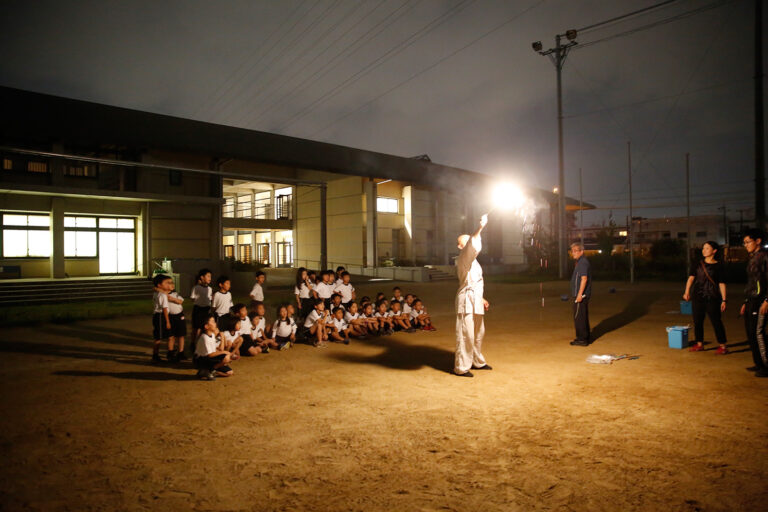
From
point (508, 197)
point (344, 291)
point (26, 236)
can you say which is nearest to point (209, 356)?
point (344, 291)

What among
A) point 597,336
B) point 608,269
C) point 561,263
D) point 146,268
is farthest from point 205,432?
point 608,269

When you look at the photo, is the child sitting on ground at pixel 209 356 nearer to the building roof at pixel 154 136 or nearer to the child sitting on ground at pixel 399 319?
the child sitting on ground at pixel 399 319

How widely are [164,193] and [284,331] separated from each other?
57.7 feet

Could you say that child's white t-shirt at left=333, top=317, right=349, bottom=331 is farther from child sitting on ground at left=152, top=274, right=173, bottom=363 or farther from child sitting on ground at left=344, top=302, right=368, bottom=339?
child sitting on ground at left=152, top=274, right=173, bottom=363

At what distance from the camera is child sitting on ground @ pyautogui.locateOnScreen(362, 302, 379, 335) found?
10.5 meters

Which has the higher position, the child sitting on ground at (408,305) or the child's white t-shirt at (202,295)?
the child's white t-shirt at (202,295)

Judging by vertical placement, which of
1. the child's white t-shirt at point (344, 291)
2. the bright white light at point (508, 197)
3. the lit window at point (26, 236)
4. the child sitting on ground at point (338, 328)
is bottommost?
the child sitting on ground at point (338, 328)

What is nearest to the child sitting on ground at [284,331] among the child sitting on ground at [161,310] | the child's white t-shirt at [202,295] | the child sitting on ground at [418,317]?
the child's white t-shirt at [202,295]

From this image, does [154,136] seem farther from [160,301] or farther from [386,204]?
[160,301]

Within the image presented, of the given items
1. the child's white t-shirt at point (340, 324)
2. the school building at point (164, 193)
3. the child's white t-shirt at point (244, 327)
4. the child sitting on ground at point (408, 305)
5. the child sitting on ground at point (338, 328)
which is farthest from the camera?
the school building at point (164, 193)

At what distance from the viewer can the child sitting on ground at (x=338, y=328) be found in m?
9.84

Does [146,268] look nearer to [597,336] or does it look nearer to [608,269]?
[597,336]

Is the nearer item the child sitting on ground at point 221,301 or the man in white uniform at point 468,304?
the man in white uniform at point 468,304

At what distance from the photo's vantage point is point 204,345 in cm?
692
